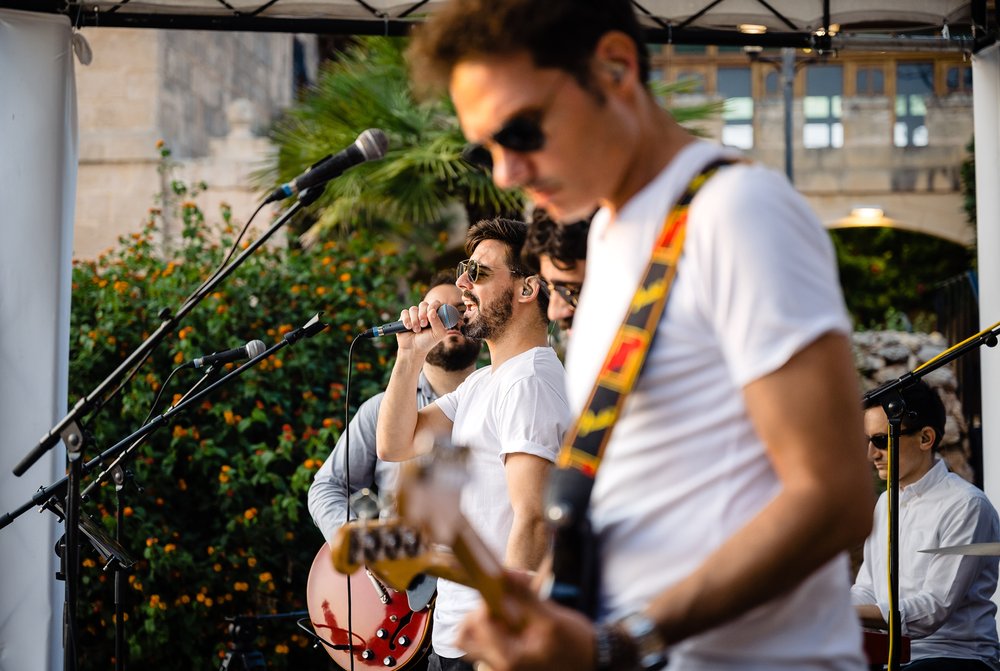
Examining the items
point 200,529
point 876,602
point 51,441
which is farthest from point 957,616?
point 200,529

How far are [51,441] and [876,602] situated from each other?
358 centimetres

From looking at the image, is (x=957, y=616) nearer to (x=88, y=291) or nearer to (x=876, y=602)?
(x=876, y=602)

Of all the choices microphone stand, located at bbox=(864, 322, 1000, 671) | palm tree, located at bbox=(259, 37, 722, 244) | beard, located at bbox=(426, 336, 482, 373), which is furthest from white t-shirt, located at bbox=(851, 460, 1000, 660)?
palm tree, located at bbox=(259, 37, 722, 244)

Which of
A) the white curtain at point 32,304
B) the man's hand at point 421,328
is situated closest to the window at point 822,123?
the white curtain at point 32,304

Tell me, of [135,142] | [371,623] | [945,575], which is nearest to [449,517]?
[945,575]

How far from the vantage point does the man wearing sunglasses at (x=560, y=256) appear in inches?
81.8

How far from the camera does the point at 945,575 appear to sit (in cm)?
448

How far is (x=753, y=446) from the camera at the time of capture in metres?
1.46

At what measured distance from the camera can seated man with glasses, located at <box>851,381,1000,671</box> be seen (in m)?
4.49

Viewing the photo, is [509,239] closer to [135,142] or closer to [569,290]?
[569,290]

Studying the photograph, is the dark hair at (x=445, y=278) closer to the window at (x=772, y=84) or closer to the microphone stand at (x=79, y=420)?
the microphone stand at (x=79, y=420)

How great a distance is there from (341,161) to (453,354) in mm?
2521

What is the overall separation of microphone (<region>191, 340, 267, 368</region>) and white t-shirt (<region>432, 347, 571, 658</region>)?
29.2 inches

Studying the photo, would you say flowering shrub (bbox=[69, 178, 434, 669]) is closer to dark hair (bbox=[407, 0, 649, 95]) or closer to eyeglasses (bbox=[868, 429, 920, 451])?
eyeglasses (bbox=[868, 429, 920, 451])
